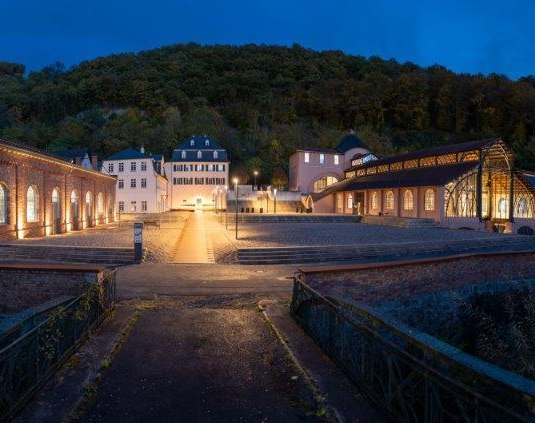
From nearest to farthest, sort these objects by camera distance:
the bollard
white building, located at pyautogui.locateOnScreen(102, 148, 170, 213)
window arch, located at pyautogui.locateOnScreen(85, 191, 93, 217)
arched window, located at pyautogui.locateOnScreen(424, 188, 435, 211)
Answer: the bollard
window arch, located at pyautogui.locateOnScreen(85, 191, 93, 217)
arched window, located at pyautogui.locateOnScreen(424, 188, 435, 211)
white building, located at pyautogui.locateOnScreen(102, 148, 170, 213)

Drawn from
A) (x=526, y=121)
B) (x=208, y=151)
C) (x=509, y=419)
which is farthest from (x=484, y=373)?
(x=526, y=121)

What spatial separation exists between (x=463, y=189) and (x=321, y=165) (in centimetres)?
2269

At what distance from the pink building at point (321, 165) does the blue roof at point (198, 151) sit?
13.4 meters

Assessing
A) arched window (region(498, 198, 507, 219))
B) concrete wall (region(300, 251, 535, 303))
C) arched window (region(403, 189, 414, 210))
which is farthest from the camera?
arched window (region(403, 189, 414, 210))

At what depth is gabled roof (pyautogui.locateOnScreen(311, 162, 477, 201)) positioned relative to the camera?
34.4 meters

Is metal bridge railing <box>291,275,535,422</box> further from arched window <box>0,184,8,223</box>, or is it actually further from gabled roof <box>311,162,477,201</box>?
gabled roof <box>311,162,477,201</box>

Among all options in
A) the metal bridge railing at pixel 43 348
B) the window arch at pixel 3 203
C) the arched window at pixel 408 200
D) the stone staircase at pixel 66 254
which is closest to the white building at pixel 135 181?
the window arch at pixel 3 203

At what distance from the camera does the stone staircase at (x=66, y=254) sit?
15.8m

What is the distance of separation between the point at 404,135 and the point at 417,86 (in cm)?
1750

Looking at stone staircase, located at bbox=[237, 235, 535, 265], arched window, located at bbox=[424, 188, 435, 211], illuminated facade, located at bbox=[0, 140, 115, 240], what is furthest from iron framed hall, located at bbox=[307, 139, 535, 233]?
illuminated facade, located at bbox=[0, 140, 115, 240]

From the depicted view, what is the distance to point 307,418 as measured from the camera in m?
4.08

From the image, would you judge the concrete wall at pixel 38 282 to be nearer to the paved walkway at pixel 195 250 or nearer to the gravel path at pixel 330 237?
the paved walkway at pixel 195 250

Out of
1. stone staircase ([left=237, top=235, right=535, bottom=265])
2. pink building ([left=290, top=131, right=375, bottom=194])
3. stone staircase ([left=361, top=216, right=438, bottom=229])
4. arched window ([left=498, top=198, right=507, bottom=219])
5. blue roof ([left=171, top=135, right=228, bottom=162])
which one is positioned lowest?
stone staircase ([left=237, top=235, right=535, bottom=265])

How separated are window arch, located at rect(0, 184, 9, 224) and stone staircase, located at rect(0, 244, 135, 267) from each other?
12.8ft
